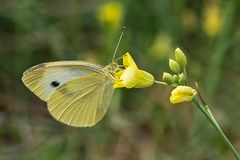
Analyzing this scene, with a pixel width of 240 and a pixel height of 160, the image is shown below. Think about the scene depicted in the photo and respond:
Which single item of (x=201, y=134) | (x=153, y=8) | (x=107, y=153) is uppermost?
(x=153, y=8)

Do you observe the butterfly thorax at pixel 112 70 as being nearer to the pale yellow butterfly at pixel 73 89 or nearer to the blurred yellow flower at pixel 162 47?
the pale yellow butterfly at pixel 73 89

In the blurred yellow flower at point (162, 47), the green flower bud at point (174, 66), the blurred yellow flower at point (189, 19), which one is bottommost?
the green flower bud at point (174, 66)

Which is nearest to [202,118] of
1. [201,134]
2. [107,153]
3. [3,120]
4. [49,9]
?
[201,134]

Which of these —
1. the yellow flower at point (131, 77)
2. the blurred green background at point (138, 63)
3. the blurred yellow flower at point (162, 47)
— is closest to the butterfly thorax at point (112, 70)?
the yellow flower at point (131, 77)

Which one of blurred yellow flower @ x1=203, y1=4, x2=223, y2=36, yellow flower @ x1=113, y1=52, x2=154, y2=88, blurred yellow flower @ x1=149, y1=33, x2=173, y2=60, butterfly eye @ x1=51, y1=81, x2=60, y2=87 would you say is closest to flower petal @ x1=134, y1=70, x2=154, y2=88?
yellow flower @ x1=113, y1=52, x2=154, y2=88

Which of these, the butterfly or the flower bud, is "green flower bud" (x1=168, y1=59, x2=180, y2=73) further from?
the butterfly

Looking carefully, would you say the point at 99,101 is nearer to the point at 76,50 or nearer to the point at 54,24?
the point at 76,50
